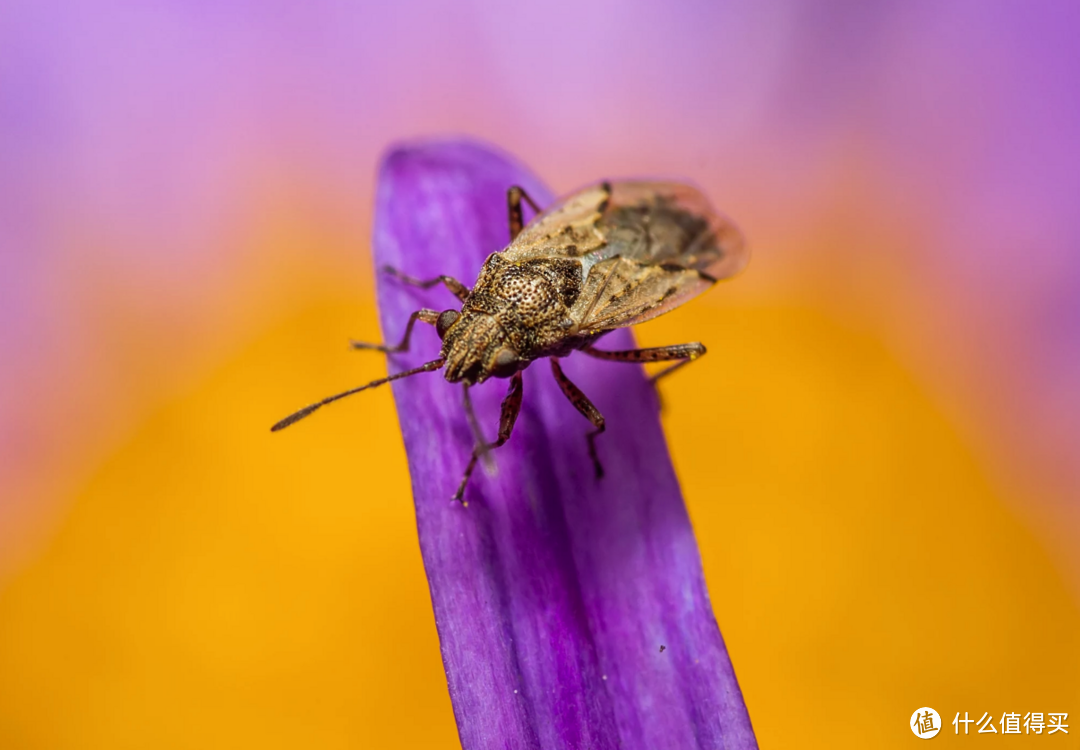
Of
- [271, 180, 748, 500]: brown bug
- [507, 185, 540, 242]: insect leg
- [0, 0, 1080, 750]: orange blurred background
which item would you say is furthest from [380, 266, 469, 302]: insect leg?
[0, 0, 1080, 750]: orange blurred background

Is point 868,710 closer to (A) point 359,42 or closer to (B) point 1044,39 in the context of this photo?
(B) point 1044,39

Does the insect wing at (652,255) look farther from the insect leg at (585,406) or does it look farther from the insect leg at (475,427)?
the insect leg at (475,427)

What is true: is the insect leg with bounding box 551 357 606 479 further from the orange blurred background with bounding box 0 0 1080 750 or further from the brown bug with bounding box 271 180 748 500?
the orange blurred background with bounding box 0 0 1080 750

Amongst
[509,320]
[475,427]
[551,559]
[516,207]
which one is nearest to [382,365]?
[516,207]

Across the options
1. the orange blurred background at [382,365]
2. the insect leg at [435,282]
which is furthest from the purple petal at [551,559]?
the orange blurred background at [382,365]

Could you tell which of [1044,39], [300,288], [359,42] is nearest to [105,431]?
[300,288]

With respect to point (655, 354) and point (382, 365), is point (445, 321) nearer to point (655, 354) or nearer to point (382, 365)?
point (655, 354)
